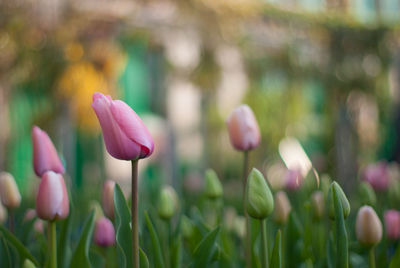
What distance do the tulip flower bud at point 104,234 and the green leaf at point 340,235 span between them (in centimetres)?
46

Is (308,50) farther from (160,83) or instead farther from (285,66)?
(160,83)

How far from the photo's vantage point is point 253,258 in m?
0.77

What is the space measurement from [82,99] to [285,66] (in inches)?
100

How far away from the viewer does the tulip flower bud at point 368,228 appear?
2.55 feet

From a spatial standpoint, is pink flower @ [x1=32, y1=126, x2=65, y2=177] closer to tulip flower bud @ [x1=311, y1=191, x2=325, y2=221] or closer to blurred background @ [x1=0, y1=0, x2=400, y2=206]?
tulip flower bud @ [x1=311, y1=191, x2=325, y2=221]

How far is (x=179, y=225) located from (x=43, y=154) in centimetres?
32

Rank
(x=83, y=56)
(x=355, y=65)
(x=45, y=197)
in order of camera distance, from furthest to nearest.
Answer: (x=355, y=65), (x=83, y=56), (x=45, y=197)

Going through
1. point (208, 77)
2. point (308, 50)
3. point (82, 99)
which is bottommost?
point (82, 99)

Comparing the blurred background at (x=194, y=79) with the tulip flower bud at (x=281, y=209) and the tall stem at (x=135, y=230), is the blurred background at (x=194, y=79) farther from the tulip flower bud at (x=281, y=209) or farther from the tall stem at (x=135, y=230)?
the tall stem at (x=135, y=230)

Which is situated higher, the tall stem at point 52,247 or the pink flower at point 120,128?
the pink flower at point 120,128

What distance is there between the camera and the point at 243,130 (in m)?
0.93

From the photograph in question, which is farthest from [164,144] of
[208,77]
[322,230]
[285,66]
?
[322,230]

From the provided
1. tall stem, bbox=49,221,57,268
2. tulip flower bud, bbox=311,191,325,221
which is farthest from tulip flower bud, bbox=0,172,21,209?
tulip flower bud, bbox=311,191,325,221

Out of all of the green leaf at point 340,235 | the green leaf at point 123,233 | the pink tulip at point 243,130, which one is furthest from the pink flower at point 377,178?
the green leaf at point 123,233
